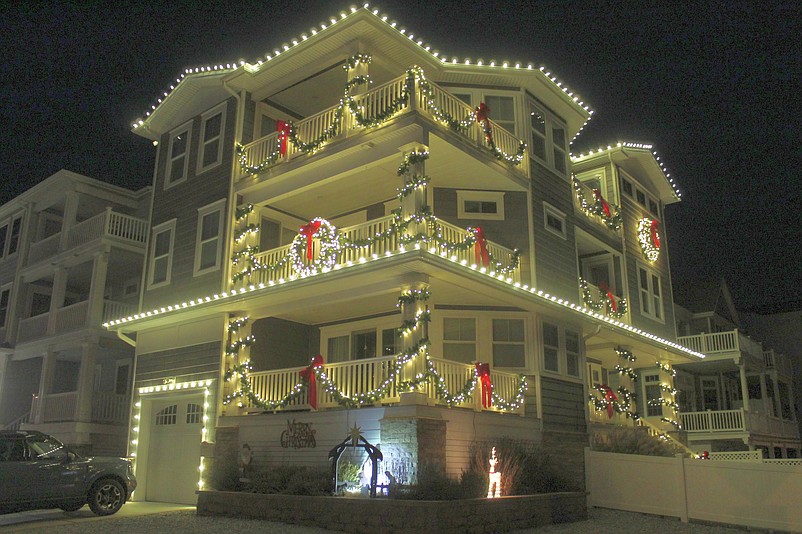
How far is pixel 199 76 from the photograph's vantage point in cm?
2083

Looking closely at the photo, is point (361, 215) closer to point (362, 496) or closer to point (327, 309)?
point (327, 309)

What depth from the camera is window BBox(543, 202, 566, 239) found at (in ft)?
66.2

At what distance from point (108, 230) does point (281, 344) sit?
290 inches

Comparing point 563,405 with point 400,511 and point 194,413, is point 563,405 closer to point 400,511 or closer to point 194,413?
point 400,511

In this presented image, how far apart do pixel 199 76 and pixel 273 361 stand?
853 centimetres

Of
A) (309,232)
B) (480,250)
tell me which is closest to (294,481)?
(309,232)

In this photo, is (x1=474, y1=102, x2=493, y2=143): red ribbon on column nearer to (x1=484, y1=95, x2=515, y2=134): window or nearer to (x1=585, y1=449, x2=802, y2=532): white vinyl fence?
(x1=484, y1=95, x2=515, y2=134): window

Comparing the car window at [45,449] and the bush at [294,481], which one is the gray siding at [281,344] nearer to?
the bush at [294,481]

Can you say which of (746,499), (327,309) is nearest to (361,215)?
(327,309)

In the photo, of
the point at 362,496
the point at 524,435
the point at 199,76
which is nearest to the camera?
the point at 362,496

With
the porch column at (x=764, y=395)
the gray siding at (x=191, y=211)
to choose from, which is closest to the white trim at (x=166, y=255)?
the gray siding at (x=191, y=211)

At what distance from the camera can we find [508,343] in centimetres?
1839

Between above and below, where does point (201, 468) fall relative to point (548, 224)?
below

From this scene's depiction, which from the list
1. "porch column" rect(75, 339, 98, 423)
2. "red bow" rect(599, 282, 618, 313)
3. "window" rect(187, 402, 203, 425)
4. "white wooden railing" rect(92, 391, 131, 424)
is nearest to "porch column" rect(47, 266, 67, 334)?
"porch column" rect(75, 339, 98, 423)
